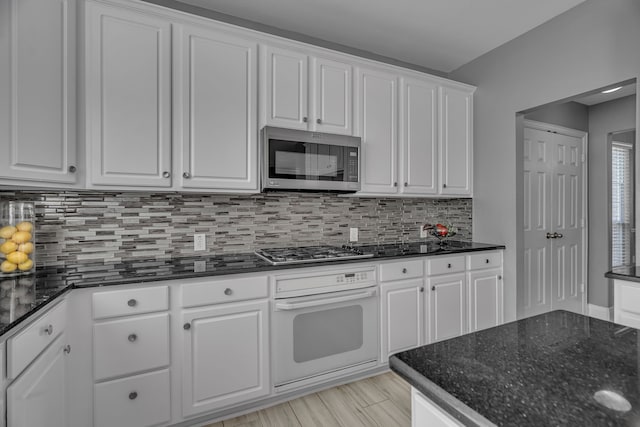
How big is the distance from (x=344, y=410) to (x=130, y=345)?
4.29 ft

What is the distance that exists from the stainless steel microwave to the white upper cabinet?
0.11m

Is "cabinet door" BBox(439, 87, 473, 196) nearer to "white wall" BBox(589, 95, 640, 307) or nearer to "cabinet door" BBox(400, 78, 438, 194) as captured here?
"cabinet door" BBox(400, 78, 438, 194)

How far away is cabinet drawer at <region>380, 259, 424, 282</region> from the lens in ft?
7.91

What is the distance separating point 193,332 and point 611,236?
4371 mm

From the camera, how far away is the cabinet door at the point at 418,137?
2826 millimetres

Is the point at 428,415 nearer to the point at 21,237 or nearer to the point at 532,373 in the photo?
the point at 532,373

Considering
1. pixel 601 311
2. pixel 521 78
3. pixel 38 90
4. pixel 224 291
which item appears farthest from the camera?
pixel 601 311

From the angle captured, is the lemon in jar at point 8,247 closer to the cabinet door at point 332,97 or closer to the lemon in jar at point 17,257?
the lemon in jar at point 17,257

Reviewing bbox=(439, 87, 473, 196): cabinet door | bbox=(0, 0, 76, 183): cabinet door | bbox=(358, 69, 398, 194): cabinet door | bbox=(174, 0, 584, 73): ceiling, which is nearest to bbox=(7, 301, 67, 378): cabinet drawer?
bbox=(0, 0, 76, 183): cabinet door

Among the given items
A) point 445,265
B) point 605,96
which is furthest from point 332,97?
point 605,96

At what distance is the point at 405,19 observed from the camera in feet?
8.36

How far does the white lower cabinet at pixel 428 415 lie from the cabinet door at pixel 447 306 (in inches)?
77.2

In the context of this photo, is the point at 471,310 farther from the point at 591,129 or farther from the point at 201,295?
the point at 591,129

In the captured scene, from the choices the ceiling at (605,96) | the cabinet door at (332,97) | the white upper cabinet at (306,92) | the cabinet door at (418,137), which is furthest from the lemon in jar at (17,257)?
the ceiling at (605,96)
